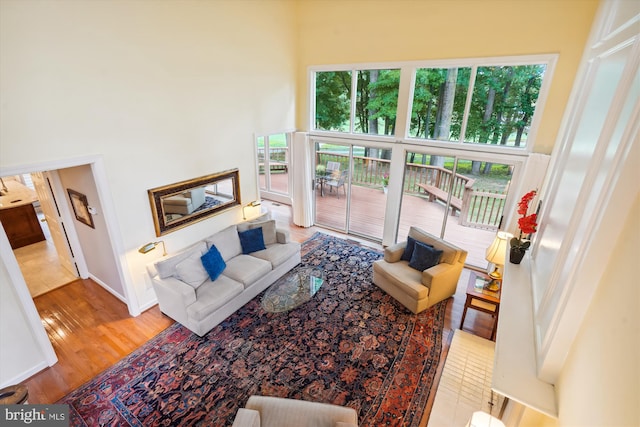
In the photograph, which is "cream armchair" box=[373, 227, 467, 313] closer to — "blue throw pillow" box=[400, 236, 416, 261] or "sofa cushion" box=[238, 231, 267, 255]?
"blue throw pillow" box=[400, 236, 416, 261]

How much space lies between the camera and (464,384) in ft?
11.1

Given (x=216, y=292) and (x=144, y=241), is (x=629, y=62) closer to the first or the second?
(x=216, y=292)

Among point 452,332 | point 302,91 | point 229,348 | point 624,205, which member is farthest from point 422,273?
point 302,91

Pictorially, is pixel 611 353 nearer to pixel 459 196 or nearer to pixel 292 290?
pixel 292 290

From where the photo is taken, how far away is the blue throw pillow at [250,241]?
17.0ft

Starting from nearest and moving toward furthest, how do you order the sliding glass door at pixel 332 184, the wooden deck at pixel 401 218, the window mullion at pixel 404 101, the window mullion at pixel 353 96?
1. the window mullion at pixel 404 101
2. the window mullion at pixel 353 96
3. the wooden deck at pixel 401 218
4. the sliding glass door at pixel 332 184

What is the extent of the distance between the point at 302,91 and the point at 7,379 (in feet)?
21.0

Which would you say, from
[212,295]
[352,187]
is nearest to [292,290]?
[212,295]

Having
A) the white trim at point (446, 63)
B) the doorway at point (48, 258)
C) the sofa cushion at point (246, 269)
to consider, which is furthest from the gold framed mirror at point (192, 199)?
the white trim at point (446, 63)

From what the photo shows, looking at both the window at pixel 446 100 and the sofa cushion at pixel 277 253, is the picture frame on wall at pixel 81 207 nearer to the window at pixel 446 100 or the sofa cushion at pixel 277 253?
the sofa cushion at pixel 277 253

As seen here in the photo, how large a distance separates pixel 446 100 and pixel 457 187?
157 centimetres

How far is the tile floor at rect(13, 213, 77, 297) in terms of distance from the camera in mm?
5000

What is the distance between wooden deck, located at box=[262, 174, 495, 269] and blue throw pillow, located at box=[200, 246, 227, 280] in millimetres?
3357

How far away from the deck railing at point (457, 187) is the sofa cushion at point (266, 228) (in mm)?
2316
